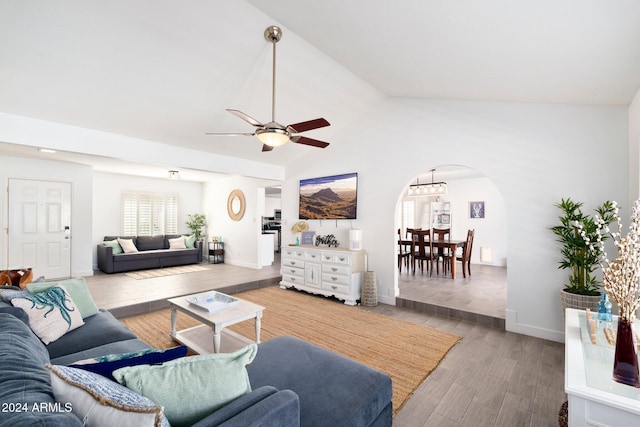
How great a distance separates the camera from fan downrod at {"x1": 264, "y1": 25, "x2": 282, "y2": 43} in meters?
3.10

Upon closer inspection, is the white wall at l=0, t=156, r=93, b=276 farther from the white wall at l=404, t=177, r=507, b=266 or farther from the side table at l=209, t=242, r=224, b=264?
the white wall at l=404, t=177, r=507, b=266

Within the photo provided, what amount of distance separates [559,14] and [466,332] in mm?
3257

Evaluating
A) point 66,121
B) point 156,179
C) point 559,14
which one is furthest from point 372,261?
point 156,179

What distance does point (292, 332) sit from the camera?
359cm

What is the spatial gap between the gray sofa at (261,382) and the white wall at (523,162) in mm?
2793

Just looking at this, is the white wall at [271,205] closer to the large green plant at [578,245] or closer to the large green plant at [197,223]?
the large green plant at [197,223]

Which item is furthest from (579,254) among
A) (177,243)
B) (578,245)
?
(177,243)

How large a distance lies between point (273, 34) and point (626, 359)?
371 cm

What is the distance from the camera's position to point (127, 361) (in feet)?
3.96

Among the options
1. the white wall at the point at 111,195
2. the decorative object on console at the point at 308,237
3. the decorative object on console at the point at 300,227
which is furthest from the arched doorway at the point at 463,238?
the white wall at the point at 111,195

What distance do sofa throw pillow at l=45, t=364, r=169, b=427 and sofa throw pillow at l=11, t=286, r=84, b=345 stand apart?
5.51ft

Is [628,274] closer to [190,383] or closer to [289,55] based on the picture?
[190,383]

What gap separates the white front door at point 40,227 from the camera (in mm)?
5625

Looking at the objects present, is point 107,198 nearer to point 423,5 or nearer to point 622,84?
point 423,5
